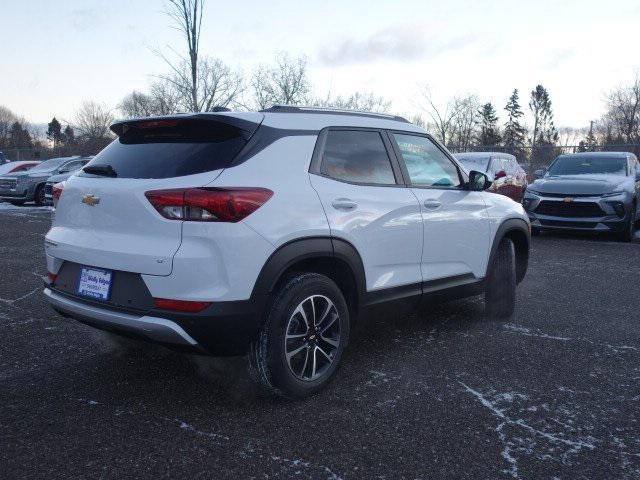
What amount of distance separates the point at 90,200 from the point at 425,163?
242 cm

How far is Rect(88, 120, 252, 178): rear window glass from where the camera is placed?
3055 millimetres

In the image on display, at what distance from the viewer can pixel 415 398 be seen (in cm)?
341

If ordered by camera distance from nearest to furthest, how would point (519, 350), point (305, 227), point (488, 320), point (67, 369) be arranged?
point (305, 227)
point (67, 369)
point (519, 350)
point (488, 320)

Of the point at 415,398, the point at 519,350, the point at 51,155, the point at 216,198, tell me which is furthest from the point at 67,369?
the point at 51,155

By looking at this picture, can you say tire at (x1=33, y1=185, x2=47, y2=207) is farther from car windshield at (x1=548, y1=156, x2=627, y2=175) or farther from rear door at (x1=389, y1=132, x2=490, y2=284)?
rear door at (x1=389, y1=132, x2=490, y2=284)

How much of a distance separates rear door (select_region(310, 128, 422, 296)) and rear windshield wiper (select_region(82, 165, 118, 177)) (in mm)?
1177

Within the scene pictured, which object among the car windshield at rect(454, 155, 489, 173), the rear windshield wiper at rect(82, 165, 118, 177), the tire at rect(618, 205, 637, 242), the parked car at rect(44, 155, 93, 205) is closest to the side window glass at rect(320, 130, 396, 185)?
the rear windshield wiper at rect(82, 165, 118, 177)

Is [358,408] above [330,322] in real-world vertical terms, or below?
below

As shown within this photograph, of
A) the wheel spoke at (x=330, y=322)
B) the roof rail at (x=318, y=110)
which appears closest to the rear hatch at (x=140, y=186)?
the roof rail at (x=318, y=110)

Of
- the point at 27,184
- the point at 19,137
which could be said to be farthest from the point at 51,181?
the point at 19,137

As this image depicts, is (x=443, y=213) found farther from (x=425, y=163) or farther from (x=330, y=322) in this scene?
(x=330, y=322)

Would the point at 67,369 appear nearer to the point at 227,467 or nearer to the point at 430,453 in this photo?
the point at 227,467

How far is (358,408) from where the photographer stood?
10.7 ft

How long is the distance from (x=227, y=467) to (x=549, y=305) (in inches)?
162
